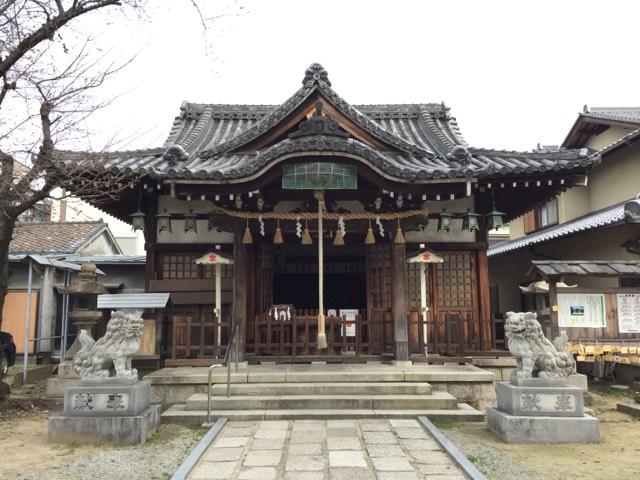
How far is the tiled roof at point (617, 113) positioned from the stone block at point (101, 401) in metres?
16.1

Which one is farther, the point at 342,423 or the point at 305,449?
the point at 342,423

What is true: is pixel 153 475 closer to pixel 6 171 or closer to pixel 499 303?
pixel 6 171

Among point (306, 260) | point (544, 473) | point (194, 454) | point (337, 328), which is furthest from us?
point (306, 260)

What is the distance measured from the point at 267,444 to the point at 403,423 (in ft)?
7.34

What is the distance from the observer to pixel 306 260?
1579 centimetres

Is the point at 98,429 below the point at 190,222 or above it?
below

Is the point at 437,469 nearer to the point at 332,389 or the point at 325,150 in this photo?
the point at 332,389

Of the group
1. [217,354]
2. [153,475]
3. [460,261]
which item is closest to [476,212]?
[460,261]

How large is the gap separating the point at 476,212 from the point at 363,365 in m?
4.61

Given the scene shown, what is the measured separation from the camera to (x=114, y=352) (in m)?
7.11

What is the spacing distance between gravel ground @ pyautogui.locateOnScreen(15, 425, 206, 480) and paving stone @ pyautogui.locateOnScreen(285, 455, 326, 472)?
1381mm

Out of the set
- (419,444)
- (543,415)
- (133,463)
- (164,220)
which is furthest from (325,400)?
(164,220)

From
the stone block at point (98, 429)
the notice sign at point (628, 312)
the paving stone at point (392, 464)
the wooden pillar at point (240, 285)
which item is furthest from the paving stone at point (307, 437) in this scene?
the notice sign at point (628, 312)

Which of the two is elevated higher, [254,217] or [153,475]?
[254,217]
